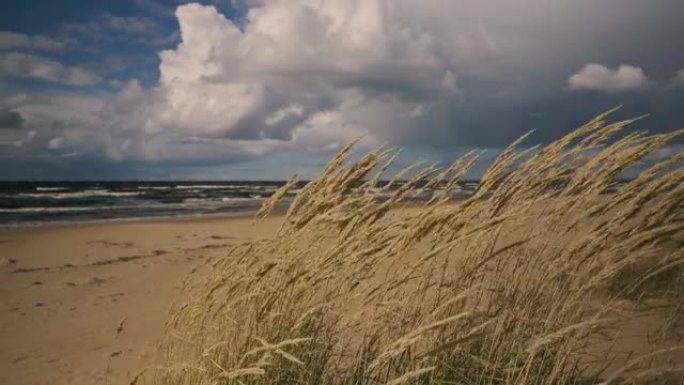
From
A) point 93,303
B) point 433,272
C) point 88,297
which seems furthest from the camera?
point 88,297

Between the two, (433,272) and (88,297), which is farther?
(88,297)

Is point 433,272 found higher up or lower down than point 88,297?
higher up

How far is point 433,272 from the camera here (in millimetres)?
3064

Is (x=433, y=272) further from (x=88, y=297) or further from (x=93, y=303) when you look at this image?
(x=88, y=297)

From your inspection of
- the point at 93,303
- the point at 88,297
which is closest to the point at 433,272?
the point at 93,303

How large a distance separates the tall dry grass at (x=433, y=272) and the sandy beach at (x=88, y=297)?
60cm

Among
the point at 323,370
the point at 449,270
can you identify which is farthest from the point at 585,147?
the point at 323,370

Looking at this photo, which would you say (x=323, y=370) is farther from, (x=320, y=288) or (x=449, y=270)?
(x=449, y=270)

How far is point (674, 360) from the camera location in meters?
4.56

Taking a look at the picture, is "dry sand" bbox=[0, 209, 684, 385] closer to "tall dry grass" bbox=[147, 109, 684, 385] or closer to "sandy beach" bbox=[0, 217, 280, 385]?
"sandy beach" bbox=[0, 217, 280, 385]

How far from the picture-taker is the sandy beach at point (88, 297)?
5.90 metres

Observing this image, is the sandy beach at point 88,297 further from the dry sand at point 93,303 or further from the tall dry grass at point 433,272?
the tall dry grass at point 433,272

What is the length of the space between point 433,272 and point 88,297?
8194mm

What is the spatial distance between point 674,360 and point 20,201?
123 ft
